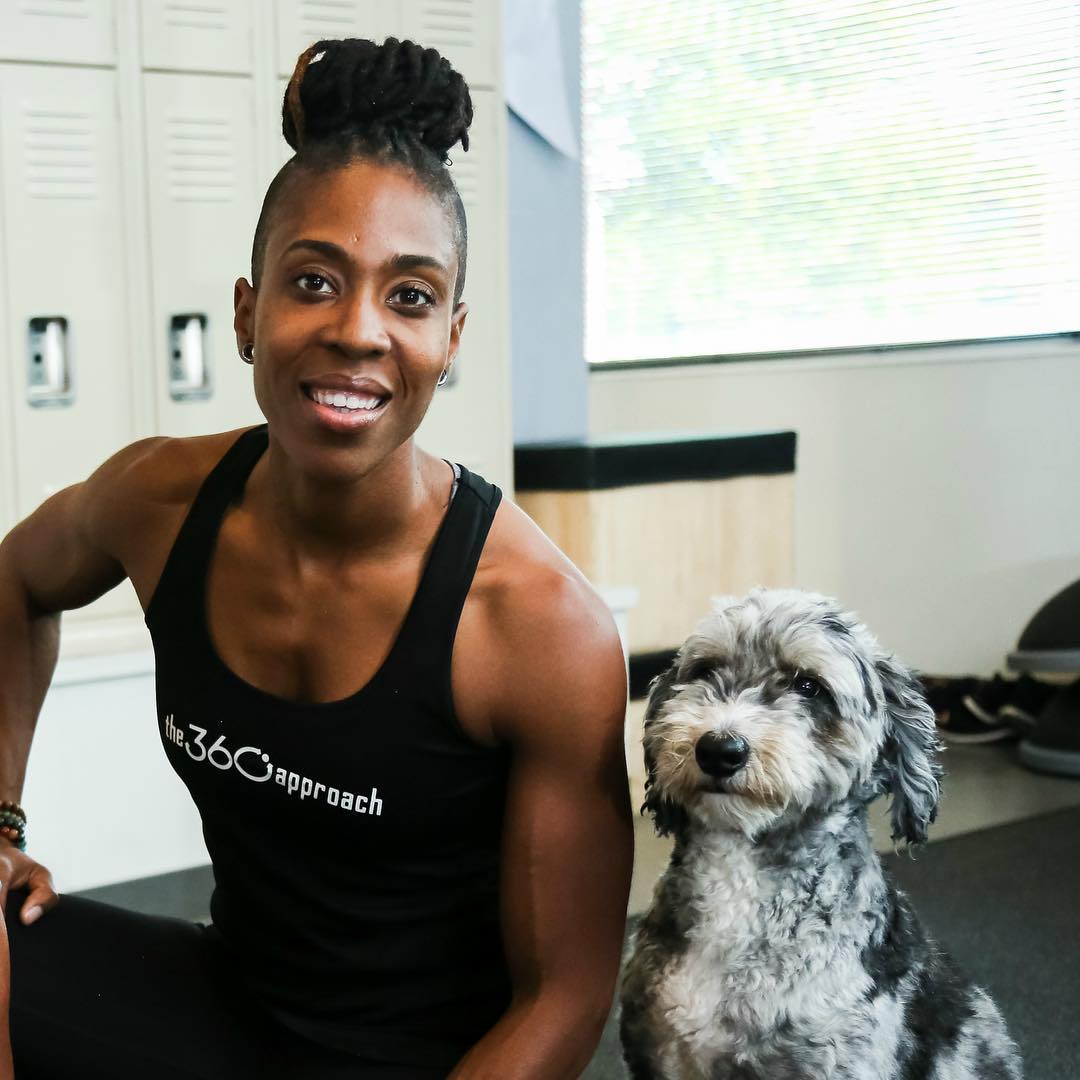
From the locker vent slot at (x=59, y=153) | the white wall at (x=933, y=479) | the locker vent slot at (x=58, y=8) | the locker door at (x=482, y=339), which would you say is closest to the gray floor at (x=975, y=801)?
the white wall at (x=933, y=479)

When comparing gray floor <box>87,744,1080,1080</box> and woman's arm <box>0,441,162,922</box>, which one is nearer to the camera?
woman's arm <box>0,441,162,922</box>

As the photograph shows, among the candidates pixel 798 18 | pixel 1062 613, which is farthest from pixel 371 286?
pixel 798 18

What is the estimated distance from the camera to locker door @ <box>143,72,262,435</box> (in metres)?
2.80

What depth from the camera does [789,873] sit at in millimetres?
1311

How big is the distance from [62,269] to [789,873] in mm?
2004

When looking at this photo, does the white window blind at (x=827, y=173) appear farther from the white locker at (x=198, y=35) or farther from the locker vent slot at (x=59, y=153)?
the locker vent slot at (x=59, y=153)

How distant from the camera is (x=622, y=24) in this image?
4633 millimetres

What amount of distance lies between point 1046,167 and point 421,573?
3186mm

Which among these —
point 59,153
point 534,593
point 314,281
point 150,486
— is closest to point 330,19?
point 59,153

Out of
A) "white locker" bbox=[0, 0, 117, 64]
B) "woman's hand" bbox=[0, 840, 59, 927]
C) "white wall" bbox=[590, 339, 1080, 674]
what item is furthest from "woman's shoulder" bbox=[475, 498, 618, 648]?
"white wall" bbox=[590, 339, 1080, 674]

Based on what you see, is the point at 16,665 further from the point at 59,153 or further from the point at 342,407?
the point at 59,153

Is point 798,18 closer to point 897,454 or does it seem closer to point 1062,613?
point 897,454

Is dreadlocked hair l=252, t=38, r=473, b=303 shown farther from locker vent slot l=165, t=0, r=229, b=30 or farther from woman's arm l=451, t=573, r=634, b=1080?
locker vent slot l=165, t=0, r=229, b=30

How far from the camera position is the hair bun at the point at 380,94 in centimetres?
116
